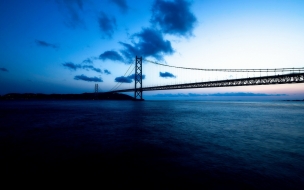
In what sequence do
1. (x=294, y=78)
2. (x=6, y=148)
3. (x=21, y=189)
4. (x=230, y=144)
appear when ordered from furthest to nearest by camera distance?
1. (x=294, y=78)
2. (x=230, y=144)
3. (x=6, y=148)
4. (x=21, y=189)

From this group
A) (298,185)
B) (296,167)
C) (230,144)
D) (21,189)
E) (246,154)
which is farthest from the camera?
(230,144)

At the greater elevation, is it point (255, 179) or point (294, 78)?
point (294, 78)

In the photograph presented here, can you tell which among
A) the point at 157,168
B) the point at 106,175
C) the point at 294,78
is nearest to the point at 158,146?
the point at 157,168

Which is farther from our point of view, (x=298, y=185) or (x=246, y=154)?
(x=246, y=154)

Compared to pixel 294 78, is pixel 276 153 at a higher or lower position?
lower

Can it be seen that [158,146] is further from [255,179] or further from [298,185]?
[298,185]

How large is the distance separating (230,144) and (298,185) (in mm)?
3361

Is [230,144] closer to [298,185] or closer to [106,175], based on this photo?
[298,185]

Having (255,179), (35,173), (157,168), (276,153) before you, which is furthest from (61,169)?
(276,153)

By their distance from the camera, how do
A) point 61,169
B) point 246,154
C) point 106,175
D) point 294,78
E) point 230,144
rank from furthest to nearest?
point 294,78, point 230,144, point 246,154, point 61,169, point 106,175

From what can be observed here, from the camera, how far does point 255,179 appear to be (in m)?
3.71

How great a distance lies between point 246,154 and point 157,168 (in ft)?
11.6

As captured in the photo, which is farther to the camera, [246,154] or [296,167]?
[246,154]

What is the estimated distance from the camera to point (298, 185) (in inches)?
138
